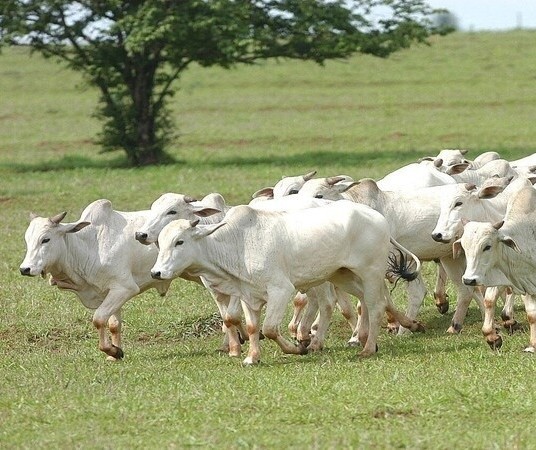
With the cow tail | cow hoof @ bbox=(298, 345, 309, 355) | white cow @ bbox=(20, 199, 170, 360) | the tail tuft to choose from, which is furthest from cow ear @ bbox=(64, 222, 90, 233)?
the tail tuft

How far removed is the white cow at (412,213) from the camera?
11.4 metres

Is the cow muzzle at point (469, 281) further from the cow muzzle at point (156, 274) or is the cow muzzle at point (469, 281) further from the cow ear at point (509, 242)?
the cow muzzle at point (156, 274)

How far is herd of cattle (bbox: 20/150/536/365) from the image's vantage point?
32.6 feet

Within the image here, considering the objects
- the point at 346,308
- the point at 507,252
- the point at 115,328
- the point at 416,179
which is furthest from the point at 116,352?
the point at 416,179

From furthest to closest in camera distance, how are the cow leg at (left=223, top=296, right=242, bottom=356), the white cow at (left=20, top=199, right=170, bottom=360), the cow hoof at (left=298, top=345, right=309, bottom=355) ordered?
the white cow at (left=20, top=199, right=170, bottom=360)
the cow leg at (left=223, top=296, right=242, bottom=356)
the cow hoof at (left=298, top=345, right=309, bottom=355)

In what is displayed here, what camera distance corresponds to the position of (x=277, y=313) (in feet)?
32.1

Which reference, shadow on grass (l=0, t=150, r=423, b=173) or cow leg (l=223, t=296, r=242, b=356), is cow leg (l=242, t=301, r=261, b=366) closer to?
cow leg (l=223, t=296, r=242, b=356)

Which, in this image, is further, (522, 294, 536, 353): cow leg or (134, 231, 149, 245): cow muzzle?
(134, 231, 149, 245): cow muzzle

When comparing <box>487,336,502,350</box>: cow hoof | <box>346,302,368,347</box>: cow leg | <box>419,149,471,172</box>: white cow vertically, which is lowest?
<box>346,302,368,347</box>: cow leg

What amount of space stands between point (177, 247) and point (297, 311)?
6.19 feet

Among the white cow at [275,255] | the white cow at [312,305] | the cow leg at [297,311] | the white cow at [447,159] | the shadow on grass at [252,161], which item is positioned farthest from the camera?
the shadow on grass at [252,161]

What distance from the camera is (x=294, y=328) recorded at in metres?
11.3

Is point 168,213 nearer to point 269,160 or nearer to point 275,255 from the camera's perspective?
point 275,255

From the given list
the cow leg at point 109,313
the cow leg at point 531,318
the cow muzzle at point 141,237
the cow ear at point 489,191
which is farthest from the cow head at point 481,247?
the cow leg at point 109,313
